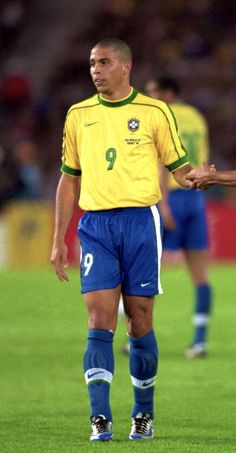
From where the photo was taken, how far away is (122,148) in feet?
24.3

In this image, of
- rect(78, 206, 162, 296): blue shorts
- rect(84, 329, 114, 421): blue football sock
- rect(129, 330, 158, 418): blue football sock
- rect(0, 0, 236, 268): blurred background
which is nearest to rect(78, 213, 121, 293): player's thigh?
rect(78, 206, 162, 296): blue shorts

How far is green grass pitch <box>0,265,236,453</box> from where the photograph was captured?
7.43m

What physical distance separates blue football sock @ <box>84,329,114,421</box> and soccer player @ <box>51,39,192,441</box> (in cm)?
2

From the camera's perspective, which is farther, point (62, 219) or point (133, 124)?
point (62, 219)

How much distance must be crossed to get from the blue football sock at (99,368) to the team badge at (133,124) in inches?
42.9

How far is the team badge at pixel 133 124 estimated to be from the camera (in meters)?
7.41

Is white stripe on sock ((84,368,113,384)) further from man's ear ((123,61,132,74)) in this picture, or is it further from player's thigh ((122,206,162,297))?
man's ear ((123,61,132,74))

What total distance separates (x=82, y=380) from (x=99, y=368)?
3416 mm

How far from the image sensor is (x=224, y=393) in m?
9.73

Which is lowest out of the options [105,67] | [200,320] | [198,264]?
[200,320]

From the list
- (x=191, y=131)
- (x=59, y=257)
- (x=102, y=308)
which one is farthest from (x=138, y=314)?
(x=191, y=131)

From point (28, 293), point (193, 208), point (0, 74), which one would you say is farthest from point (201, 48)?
point (193, 208)

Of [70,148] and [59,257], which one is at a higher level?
[70,148]

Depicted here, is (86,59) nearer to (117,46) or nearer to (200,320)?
(200,320)
